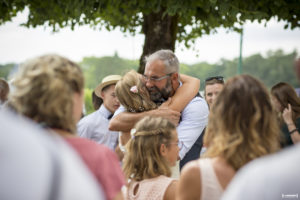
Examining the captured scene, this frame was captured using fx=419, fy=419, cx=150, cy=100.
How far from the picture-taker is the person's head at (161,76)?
13.0 ft

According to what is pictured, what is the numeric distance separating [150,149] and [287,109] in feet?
8.50

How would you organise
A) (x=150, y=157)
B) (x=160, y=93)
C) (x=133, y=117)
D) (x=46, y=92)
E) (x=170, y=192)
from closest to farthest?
(x=46, y=92) → (x=170, y=192) → (x=150, y=157) → (x=133, y=117) → (x=160, y=93)

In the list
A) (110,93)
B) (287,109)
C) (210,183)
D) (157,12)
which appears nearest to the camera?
(210,183)

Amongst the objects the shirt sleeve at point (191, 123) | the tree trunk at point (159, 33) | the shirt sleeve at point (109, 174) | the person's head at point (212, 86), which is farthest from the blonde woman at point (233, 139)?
the tree trunk at point (159, 33)

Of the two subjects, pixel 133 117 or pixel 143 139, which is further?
pixel 133 117

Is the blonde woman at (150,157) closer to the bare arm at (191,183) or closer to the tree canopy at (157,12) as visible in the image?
the bare arm at (191,183)

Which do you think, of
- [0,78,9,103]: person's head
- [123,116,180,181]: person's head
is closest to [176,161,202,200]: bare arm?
[123,116,180,181]: person's head

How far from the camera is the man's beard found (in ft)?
13.0

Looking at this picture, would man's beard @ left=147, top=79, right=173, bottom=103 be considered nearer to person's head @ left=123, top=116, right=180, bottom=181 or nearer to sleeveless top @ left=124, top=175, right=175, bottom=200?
person's head @ left=123, top=116, right=180, bottom=181

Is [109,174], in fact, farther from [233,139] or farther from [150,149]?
[150,149]

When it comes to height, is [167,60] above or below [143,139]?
above

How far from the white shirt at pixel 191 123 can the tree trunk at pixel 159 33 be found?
185 inches

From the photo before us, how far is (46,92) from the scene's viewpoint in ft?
5.49

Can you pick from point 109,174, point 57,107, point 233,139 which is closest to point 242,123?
point 233,139
